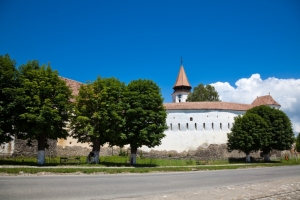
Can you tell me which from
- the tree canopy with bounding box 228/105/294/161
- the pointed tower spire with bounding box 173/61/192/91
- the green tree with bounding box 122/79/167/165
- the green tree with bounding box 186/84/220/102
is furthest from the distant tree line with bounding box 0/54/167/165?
the pointed tower spire with bounding box 173/61/192/91

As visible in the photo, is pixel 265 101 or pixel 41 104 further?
pixel 265 101

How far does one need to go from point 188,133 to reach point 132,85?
27.1 meters

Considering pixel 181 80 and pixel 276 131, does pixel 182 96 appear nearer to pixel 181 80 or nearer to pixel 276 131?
pixel 181 80

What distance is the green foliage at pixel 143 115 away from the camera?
28250mm

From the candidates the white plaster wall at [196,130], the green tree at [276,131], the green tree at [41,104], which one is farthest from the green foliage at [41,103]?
the green tree at [276,131]

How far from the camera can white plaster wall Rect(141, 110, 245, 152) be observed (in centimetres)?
5291

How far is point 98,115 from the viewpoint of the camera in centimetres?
2644

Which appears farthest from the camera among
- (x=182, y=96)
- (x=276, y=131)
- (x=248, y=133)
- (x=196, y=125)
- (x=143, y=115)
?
(x=182, y=96)

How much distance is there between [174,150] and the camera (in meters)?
52.9

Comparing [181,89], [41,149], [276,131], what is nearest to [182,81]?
[181,89]

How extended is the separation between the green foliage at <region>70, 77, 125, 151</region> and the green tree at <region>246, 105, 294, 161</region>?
27.7m

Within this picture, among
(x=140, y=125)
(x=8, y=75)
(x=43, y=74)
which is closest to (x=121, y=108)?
(x=140, y=125)

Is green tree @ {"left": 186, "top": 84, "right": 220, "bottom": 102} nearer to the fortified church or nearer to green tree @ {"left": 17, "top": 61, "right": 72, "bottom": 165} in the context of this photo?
the fortified church

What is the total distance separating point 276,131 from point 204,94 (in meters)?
28.3
